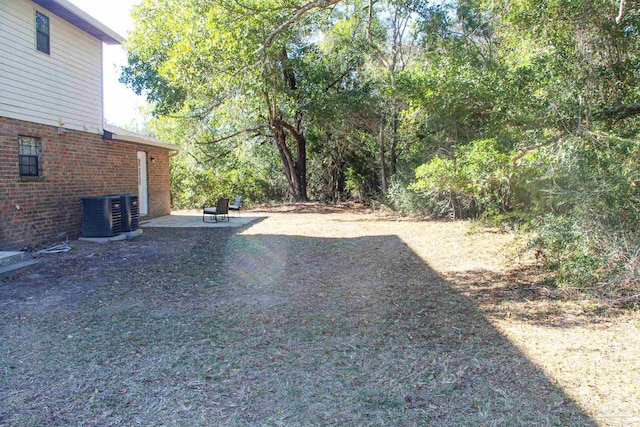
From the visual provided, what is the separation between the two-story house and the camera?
7883mm

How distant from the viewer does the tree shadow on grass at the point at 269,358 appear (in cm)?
283

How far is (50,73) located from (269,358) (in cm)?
827

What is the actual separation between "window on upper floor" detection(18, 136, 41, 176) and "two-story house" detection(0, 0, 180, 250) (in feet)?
0.06

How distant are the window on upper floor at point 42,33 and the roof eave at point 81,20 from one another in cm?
22

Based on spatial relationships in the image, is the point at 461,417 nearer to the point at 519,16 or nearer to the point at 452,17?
the point at 519,16

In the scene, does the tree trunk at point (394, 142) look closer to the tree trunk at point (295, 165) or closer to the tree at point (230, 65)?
the tree at point (230, 65)

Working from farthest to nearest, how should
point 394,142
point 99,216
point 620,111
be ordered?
point 394,142, point 99,216, point 620,111

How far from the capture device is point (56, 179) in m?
9.11

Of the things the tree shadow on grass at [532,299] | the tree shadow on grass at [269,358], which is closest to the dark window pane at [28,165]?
the tree shadow on grass at [269,358]

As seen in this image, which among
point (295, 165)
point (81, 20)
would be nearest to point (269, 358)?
point (81, 20)

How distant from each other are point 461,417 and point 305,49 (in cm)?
1516

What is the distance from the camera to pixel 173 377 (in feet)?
10.8

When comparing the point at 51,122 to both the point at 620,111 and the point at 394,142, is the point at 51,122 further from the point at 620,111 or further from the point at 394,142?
the point at 394,142

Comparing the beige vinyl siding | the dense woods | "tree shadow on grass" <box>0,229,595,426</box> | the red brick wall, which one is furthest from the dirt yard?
the beige vinyl siding
